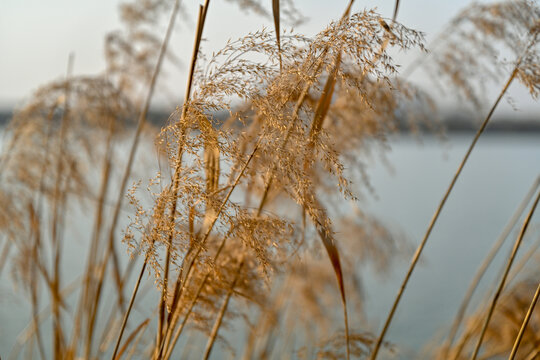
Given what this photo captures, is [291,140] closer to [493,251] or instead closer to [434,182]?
[493,251]

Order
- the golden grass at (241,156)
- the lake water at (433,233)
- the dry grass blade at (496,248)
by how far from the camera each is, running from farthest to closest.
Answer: the lake water at (433,233), the dry grass blade at (496,248), the golden grass at (241,156)

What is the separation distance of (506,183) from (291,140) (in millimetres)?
13248

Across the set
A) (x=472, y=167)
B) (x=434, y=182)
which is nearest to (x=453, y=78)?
(x=434, y=182)

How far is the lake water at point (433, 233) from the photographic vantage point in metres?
3.82

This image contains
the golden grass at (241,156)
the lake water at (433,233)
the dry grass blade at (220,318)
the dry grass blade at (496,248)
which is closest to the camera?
the golden grass at (241,156)

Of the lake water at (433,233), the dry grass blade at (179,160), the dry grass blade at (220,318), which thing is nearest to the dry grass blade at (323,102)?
the dry grass blade at (179,160)

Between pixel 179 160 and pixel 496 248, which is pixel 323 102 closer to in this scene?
pixel 179 160

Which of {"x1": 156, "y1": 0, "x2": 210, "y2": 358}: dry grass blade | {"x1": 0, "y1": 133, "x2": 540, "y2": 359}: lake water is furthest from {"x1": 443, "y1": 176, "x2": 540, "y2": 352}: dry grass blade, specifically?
{"x1": 156, "y1": 0, "x2": 210, "y2": 358}: dry grass blade

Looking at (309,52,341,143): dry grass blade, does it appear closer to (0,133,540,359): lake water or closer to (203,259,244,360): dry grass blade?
(203,259,244,360): dry grass blade

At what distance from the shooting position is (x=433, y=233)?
7816mm

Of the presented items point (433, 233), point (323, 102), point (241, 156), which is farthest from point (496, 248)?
point (433, 233)

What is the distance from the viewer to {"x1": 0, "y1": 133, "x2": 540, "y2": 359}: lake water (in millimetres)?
3824

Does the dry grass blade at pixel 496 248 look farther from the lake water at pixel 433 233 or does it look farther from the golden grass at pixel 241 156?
the lake water at pixel 433 233

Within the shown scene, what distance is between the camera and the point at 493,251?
138 centimetres
